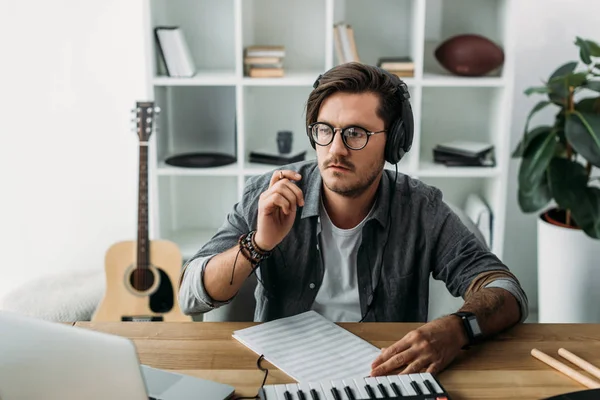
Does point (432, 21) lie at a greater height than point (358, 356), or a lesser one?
greater

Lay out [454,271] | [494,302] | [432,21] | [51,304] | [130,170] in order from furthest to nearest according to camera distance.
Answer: [130,170], [432,21], [51,304], [454,271], [494,302]

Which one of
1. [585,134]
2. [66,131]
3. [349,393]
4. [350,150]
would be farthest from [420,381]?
[66,131]

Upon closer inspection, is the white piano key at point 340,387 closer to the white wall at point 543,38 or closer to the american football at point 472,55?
the american football at point 472,55

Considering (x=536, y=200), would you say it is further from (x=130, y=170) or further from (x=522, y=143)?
(x=130, y=170)

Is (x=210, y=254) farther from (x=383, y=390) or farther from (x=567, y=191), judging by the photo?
(x=567, y=191)

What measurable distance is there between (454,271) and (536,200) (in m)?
1.14

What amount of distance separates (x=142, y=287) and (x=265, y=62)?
998 millimetres

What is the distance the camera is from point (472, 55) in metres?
2.85

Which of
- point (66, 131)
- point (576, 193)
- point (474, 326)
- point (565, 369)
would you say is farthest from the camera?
point (66, 131)

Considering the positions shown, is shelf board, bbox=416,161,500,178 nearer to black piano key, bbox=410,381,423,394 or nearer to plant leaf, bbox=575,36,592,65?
plant leaf, bbox=575,36,592,65

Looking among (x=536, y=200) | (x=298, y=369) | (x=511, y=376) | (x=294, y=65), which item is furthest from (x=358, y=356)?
(x=294, y=65)

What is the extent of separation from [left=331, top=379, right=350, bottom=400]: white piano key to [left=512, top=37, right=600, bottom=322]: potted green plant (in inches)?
64.9

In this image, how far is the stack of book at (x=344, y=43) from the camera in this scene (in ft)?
9.39

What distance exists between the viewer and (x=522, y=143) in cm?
279
